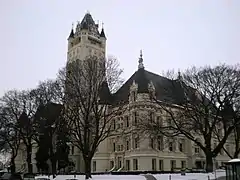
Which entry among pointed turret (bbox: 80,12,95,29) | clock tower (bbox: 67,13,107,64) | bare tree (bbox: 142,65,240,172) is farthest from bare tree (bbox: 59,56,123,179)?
pointed turret (bbox: 80,12,95,29)

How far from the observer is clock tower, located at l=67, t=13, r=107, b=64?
3696 inches

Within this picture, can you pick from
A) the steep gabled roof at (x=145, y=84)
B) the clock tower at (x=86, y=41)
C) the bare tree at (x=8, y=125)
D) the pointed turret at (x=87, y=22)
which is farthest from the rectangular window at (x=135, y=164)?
the pointed turret at (x=87, y=22)

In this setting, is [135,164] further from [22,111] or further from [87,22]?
[87,22]

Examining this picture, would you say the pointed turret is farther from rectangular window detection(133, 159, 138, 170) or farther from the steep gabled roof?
rectangular window detection(133, 159, 138, 170)

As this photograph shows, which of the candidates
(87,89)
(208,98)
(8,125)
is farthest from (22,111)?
(208,98)

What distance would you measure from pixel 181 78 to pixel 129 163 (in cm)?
2340

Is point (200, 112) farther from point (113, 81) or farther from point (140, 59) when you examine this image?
point (140, 59)

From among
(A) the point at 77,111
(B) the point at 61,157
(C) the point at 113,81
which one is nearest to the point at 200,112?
(C) the point at 113,81

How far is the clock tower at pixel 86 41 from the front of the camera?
9388cm

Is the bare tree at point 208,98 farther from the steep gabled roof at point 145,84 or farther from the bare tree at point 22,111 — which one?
the bare tree at point 22,111

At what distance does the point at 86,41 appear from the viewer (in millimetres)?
94375

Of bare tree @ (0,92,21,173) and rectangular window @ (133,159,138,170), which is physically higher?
bare tree @ (0,92,21,173)

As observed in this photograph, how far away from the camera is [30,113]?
57969 millimetres

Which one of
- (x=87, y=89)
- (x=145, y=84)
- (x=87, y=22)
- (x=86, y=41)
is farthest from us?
(x=87, y=22)
